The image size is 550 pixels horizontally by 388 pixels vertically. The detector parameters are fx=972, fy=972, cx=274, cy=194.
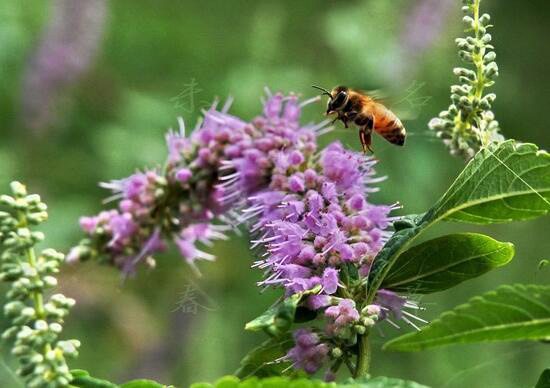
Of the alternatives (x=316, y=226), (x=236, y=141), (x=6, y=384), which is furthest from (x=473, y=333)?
(x=236, y=141)

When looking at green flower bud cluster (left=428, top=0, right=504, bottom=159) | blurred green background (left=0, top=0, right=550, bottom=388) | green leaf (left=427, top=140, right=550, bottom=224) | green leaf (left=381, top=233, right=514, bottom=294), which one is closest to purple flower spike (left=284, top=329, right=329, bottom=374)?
green leaf (left=381, top=233, right=514, bottom=294)

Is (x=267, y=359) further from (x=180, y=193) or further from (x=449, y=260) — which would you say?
(x=180, y=193)

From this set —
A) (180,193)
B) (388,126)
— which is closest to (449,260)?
(388,126)

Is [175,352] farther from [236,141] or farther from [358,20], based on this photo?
[236,141]

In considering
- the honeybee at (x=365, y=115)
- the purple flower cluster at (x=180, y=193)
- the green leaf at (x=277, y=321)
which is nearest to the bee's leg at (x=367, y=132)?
the honeybee at (x=365, y=115)

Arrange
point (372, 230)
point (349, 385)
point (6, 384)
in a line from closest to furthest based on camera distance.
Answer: point (349, 385), point (6, 384), point (372, 230)

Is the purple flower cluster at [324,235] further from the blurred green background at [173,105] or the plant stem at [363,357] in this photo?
the blurred green background at [173,105]
